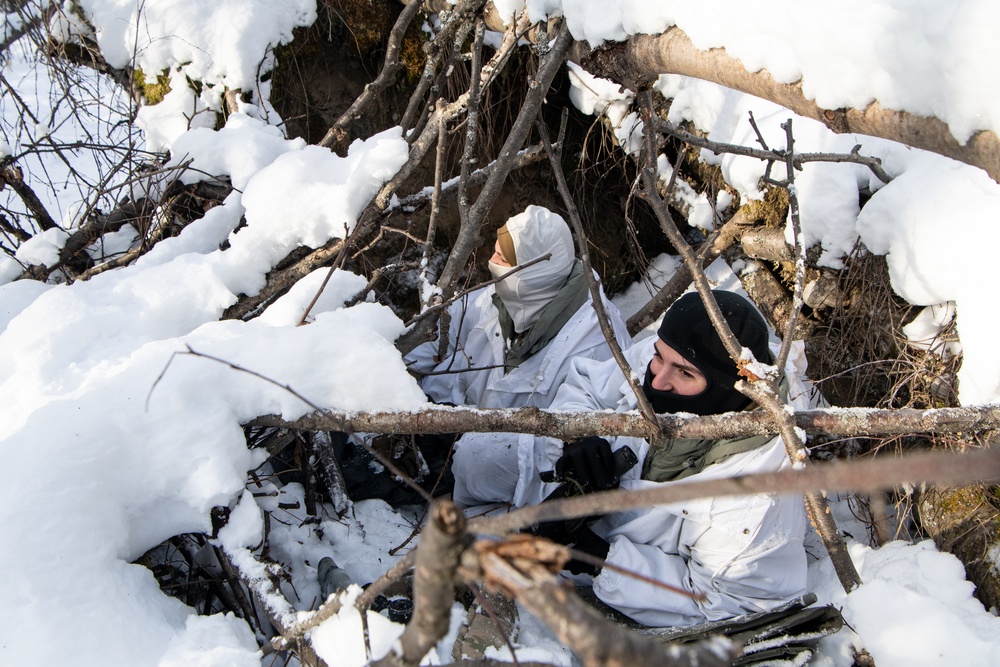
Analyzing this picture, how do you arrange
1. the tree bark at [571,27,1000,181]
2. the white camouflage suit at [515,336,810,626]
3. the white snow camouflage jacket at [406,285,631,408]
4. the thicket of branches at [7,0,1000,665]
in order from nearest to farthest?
the thicket of branches at [7,0,1000,665], the tree bark at [571,27,1000,181], the white camouflage suit at [515,336,810,626], the white snow camouflage jacket at [406,285,631,408]

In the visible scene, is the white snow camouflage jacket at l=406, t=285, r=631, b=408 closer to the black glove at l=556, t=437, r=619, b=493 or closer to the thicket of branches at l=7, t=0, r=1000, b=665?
the thicket of branches at l=7, t=0, r=1000, b=665

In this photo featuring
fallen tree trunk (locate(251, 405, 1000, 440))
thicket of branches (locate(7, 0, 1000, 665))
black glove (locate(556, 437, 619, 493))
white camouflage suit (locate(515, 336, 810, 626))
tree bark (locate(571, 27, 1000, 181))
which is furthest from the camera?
black glove (locate(556, 437, 619, 493))

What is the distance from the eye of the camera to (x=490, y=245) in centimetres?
462

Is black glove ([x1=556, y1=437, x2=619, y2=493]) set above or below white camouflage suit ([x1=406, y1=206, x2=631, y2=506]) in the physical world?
below

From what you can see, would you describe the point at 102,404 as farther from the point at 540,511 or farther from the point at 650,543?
the point at 650,543

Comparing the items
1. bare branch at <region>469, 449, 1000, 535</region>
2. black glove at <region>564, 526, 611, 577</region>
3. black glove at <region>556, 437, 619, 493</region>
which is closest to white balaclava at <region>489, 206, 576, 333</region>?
black glove at <region>556, 437, 619, 493</region>

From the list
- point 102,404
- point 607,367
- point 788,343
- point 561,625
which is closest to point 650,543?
point 607,367

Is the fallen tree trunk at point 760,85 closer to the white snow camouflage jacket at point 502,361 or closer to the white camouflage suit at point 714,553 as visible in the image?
the white camouflage suit at point 714,553

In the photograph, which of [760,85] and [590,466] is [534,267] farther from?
[760,85]

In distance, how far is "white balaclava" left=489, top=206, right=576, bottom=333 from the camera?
3357 millimetres

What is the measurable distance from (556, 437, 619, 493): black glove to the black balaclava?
31 cm

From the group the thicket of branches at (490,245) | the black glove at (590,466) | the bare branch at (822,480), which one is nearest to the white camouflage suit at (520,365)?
the thicket of branches at (490,245)

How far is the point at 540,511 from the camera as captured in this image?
69 cm

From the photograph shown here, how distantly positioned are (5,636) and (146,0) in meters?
3.53
